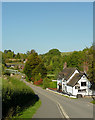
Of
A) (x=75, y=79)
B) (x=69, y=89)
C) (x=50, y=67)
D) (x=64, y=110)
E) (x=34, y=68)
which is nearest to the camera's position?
(x=64, y=110)

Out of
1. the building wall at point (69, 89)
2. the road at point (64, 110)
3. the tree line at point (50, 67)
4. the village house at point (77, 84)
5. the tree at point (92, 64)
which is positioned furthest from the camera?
the building wall at point (69, 89)

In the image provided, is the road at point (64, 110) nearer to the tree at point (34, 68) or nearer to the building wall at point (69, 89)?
the building wall at point (69, 89)

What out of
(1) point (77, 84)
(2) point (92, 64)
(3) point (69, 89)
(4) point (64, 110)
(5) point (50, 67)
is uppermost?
(2) point (92, 64)

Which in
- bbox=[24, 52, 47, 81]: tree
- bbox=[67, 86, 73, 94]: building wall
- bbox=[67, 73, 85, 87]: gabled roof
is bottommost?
bbox=[67, 86, 73, 94]: building wall

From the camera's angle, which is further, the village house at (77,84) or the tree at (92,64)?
the village house at (77,84)

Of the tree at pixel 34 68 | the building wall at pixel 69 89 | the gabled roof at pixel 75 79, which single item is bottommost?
the building wall at pixel 69 89

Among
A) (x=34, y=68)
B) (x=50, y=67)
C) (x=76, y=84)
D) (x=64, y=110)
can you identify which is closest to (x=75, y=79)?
(x=76, y=84)

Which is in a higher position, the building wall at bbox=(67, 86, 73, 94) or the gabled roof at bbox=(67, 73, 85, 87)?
the gabled roof at bbox=(67, 73, 85, 87)

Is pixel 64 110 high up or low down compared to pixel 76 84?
down

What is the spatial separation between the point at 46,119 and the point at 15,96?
3436 mm

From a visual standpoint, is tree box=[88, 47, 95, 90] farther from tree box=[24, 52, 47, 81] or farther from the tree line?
tree box=[24, 52, 47, 81]

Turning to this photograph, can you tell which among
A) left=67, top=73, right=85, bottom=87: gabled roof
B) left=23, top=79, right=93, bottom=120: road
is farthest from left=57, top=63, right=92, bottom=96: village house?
left=23, top=79, right=93, bottom=120: road

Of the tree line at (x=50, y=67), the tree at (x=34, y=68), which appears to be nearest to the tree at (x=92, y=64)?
the tree line at (x=50, y=67)

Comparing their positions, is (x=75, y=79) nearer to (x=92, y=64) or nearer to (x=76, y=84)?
(x=76, y=84)
